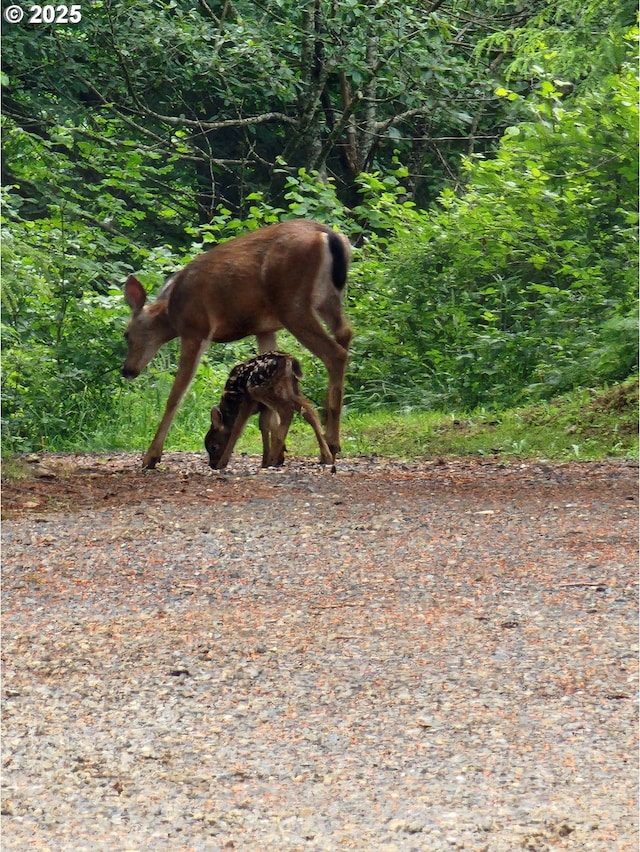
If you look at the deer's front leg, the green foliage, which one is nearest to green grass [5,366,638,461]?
the green foliage

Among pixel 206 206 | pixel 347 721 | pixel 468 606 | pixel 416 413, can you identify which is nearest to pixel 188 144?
pixel 206 206

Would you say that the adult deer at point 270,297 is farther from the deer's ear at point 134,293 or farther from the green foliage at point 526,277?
the green foliage at point 526,277

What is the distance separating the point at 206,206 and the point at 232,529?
14813 millimetres

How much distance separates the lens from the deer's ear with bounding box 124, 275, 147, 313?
11.3 m

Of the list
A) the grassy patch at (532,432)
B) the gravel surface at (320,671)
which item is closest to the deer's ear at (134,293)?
the grassy patch at (532,432)

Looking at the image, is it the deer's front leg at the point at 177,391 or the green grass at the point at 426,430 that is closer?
the deer's front leg at the point at 177,391

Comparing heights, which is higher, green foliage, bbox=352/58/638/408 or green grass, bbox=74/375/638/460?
green foliage, bbox=352/58/638/408

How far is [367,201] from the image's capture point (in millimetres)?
18188

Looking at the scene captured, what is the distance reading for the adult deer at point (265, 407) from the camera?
10.2 m

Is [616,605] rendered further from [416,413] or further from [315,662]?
[416,413]

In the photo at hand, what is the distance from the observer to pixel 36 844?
3836mm

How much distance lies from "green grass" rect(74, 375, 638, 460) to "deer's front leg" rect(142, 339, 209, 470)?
151cm

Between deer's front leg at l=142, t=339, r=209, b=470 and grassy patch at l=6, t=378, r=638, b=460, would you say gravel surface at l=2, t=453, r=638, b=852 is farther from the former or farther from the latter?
grassy patch at l=6, t=378, r=638, b=460

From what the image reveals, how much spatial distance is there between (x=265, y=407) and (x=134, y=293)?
1.56 metres
